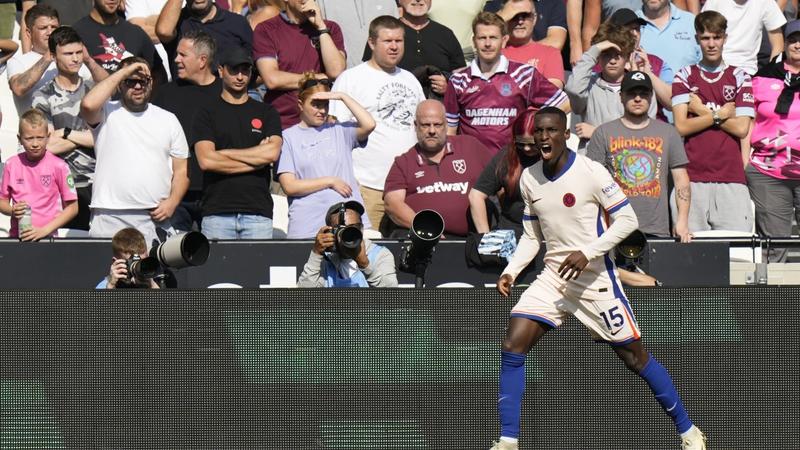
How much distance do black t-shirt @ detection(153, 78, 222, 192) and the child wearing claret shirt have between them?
995mm

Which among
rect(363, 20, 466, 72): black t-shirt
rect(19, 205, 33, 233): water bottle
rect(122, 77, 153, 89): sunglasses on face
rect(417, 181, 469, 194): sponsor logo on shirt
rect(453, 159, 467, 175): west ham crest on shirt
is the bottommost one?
rect(19, 205, 33, 233): water bottle

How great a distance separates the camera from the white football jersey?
763cm

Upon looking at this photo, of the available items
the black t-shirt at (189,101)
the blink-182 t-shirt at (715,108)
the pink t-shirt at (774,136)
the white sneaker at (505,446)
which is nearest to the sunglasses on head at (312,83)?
the black t-shirt at (189,101)

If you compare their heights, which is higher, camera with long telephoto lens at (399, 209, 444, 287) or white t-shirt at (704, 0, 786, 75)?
white t-shirt at (704, 0, 786, 75)

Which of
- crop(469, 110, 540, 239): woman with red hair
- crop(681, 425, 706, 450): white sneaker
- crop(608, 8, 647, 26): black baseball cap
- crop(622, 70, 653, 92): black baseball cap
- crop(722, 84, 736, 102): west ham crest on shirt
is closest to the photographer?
crop(681, 425, 706, 450): white sneaker

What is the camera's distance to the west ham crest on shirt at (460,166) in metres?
9.89

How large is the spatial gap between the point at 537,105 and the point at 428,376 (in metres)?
3.62

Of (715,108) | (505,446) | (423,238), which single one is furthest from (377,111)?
(505,446)

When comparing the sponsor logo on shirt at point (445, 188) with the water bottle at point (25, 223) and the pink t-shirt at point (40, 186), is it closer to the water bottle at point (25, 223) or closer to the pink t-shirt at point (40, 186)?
the pink t-shirt at point (40, 186)

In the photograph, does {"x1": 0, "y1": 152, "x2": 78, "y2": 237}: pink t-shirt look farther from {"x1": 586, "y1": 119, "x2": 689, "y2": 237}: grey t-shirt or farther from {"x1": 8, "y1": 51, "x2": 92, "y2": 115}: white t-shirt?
{"x1": 586, "y1": 119, "x2": 689, "y2": 237}: grey t-shirt

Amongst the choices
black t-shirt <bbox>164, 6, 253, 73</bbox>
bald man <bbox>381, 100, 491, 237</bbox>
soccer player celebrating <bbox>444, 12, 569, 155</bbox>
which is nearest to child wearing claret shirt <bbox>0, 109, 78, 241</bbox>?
black t-shirt <bbox>164, 6, 253, 73</bbox>

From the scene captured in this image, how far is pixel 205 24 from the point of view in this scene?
37.9ft

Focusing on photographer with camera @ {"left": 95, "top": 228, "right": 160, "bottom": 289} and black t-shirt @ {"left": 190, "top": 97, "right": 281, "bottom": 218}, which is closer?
photographer with camera @ {"left": 95, "top": 228, "right": 160, "bottom": 289}

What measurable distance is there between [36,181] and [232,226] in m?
1.51
